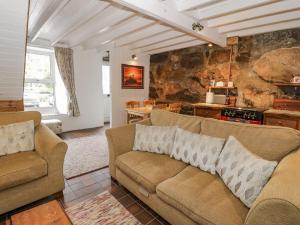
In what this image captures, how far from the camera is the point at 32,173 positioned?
5.68 feet

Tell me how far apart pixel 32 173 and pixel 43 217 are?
77 cm

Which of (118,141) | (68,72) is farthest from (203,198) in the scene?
(68,72)

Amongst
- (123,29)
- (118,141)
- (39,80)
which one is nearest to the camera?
(118,141)

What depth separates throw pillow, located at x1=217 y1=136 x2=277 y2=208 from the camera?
3.87ft

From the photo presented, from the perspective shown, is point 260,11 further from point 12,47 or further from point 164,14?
point 12,47

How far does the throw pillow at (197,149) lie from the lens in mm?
1639

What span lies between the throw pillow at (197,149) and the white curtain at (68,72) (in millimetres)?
3643

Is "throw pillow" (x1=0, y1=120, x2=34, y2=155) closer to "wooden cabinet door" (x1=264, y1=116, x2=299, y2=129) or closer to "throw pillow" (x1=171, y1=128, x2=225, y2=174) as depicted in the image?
"throw pillow" (x1=171, y1=128, x2=225, y2=174)

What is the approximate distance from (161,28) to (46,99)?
3619mm

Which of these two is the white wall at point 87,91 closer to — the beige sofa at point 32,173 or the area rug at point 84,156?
the area rug at point 84,156

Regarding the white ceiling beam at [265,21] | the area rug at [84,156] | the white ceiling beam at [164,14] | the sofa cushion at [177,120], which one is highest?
the white ceiling beam at [265,21]

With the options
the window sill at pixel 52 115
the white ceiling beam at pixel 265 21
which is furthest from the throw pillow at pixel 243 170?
the window sill at pixel 52 115

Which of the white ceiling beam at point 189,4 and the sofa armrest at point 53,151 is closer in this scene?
the sofa armrest at point 53,151

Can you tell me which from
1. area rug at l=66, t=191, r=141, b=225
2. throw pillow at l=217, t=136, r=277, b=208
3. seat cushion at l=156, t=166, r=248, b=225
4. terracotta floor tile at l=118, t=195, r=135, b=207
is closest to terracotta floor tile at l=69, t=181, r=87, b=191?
area rug at l=66, t=191, r=141, b=225
